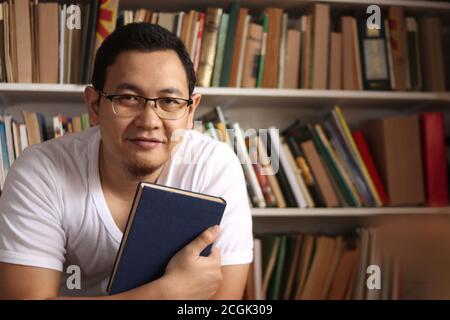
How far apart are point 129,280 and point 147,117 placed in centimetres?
30

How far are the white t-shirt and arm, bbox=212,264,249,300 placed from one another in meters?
0.02

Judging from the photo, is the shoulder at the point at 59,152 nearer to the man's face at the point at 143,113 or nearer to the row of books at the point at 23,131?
the man's face at the point at 143,113

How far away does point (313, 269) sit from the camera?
1.60m

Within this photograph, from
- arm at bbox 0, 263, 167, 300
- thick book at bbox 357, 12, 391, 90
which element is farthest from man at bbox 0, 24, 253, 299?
thick book at bbox 357, 12, 391, 90

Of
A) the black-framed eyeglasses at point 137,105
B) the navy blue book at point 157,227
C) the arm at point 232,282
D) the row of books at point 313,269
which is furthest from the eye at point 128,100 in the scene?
the row of books at point 313,269

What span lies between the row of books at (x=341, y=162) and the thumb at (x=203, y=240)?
2.41 feet

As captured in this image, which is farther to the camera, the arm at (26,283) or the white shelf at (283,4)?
the white shelf at (283,4)

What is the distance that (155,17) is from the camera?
151cm

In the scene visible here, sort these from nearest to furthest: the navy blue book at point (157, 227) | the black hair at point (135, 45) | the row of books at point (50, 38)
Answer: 1. the navy blue book at point (157, 227)
2. the black hair at point (135, 45)
3. the row of books at point (50, 38)

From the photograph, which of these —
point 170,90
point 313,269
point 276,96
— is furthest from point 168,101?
point 313,269

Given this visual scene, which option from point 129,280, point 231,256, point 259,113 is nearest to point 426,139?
point 259,113

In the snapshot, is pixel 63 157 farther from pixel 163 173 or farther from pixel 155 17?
pixel 155 17

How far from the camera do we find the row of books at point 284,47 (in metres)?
1.46

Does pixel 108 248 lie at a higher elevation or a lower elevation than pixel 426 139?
lower
